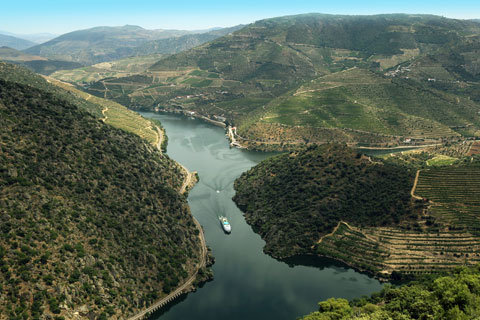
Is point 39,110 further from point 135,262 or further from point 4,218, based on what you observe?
point 135,262

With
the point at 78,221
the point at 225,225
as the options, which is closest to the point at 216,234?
the point at 225,225

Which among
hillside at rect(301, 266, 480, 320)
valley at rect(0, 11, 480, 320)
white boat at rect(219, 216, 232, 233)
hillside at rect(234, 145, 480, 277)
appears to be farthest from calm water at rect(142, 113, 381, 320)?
hillside at rect(301, 266, 480, 320)

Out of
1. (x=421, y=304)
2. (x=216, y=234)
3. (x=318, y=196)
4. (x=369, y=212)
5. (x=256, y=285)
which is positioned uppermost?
(x=421, y=304)

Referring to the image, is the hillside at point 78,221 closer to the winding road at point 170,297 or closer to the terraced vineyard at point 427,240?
the winding road at point 170,297

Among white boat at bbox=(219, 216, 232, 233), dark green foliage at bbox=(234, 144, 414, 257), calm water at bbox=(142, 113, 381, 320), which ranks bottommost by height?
calm water at bbox=(142, 113, 381, 320)

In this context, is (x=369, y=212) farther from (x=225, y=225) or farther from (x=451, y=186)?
(x=225, y=225)

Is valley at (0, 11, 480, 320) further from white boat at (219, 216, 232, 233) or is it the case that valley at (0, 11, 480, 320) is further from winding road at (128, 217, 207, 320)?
white boat at (219, 216, 232, 233)
